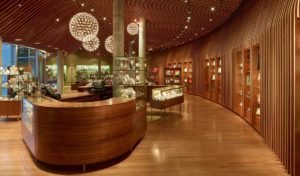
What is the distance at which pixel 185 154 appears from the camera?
562 centimetres

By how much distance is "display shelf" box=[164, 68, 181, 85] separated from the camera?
58.3 ft

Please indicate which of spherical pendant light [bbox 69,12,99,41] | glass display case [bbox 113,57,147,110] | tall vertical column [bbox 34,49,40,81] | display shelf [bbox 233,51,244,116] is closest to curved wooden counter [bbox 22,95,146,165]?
glass display case [bbox 113,57,147,110]

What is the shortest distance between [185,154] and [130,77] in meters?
2.26

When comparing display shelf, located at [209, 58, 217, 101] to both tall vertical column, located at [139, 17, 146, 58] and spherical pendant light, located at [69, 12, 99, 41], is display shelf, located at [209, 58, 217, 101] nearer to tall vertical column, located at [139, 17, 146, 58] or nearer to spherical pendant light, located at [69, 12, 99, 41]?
tall vertical column, located at [139, 17, 146, 58]

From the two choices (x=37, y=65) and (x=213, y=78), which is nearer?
(x=213, y=78)

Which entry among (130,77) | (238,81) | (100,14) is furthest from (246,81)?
(100,14)

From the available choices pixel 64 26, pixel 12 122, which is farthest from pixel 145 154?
pixel 64 26

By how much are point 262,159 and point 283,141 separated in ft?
1.91

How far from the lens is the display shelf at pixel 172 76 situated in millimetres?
17781

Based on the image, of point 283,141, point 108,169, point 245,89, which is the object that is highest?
point 245,89

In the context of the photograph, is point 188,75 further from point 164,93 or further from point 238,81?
point 164,93

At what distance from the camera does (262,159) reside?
17.4 ft

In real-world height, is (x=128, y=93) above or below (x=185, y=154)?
above

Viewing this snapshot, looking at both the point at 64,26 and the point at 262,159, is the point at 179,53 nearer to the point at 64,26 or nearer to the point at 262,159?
the point at 64,26
